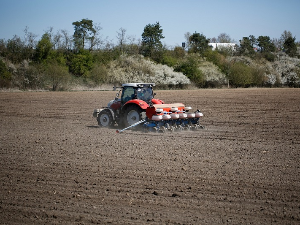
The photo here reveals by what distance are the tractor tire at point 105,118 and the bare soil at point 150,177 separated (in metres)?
1.30

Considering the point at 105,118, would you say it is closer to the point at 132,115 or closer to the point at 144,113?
the point at 132,115

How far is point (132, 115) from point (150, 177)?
736 cm

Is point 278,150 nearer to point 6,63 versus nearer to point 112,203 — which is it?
point 112,203

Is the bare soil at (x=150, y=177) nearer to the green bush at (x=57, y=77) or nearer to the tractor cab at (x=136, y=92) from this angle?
the tractor cab at (x=136, y=92)

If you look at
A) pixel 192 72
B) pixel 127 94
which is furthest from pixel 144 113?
pixel 192 72

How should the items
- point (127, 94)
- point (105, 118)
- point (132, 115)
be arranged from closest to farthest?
point (132, 115) < point (127, 94) < point (105, 118)

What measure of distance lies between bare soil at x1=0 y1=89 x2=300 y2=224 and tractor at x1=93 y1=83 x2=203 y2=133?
22.5 inches

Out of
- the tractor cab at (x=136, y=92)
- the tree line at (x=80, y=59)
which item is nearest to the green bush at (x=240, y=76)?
the tree line at (x=80, y=59)

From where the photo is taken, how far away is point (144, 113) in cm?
1555

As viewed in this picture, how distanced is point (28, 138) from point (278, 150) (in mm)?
8249

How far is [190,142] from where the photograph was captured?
528 inches

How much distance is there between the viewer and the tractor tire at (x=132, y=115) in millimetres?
15782

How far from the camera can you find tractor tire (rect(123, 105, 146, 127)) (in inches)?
621

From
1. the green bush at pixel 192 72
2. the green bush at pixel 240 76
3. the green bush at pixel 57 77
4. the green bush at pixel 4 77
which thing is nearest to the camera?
the green bush at pixel 4 77
